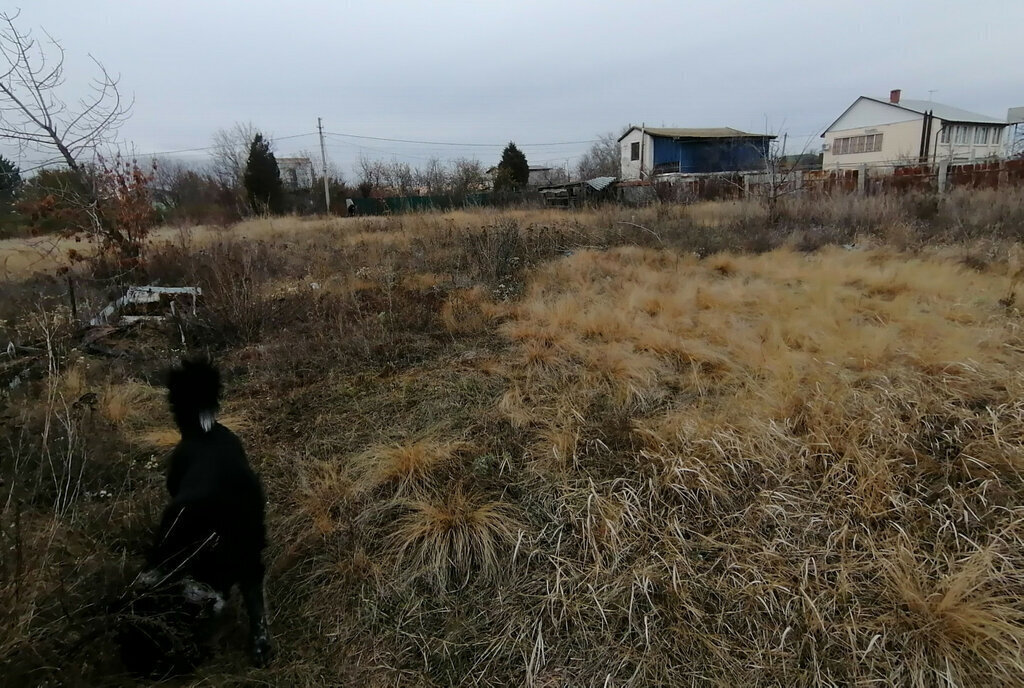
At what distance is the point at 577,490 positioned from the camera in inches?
99.2

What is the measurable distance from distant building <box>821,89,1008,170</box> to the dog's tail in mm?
37370

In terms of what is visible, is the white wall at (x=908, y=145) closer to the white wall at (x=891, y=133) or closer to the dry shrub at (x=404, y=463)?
the white wall at (x=891, y=133)

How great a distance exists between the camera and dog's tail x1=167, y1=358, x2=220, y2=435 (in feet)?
6.27

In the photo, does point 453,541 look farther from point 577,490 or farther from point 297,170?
point 297,170

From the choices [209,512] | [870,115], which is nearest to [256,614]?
[209,512]

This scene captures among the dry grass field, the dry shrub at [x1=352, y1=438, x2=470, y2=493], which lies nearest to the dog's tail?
the dry grass field

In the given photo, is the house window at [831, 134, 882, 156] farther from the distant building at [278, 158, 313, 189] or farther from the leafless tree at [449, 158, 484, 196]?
the distant building at [278, 158, 313, 189]

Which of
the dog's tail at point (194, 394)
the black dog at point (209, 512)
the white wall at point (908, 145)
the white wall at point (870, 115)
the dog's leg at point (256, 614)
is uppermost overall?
the white wall at point (870, 115)

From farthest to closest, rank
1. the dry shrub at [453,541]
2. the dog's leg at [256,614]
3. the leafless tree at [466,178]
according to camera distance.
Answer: the leafless tree at [466,178], the dry shrub at [453,541], the dog's leg at [256,614]

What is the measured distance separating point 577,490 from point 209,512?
1584 mm

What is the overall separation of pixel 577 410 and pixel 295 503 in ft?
5.58

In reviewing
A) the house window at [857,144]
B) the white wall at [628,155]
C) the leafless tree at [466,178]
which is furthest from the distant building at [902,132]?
the leafless tree at [466,178]

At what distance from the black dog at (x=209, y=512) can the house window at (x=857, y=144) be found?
43458mm

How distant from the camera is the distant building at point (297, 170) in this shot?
122 ft
